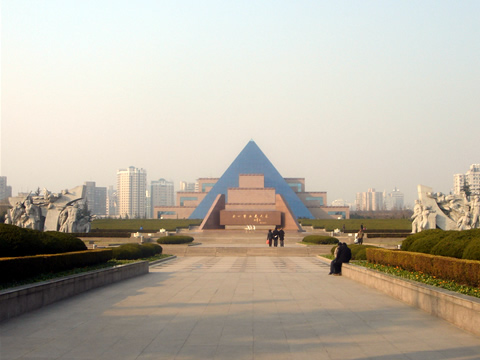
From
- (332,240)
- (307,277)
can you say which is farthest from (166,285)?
(332,240)

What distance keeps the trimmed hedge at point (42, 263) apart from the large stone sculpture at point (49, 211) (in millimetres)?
17953

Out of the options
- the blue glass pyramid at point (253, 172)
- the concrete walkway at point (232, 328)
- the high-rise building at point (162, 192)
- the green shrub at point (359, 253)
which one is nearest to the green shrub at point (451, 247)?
the concrete walkway at point (232, 328)

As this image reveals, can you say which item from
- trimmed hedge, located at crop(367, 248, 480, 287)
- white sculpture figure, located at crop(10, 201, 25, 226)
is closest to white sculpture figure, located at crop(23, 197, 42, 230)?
white sculpture figure, located at crop(10, 201, 25, 226)

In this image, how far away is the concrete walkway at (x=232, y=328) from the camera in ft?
16.3

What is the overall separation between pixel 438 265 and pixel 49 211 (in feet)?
80.2

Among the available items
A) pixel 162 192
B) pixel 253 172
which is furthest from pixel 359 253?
pixel 162 192

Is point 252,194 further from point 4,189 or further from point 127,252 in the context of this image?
point 4,189

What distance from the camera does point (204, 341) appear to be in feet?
17.7

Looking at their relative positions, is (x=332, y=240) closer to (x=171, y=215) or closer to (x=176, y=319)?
(x=176, y=319)

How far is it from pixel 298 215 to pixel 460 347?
53.3m

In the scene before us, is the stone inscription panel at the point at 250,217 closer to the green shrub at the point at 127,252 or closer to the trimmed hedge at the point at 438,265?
the green shrub at the point at 127,252

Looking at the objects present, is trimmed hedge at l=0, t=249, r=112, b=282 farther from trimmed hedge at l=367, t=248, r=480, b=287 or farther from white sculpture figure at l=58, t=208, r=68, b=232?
white sculpture figure at l=58, t=208, r=68, b=232

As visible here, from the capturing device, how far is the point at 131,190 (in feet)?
473

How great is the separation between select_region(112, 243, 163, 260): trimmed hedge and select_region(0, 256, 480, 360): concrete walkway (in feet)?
16.5
